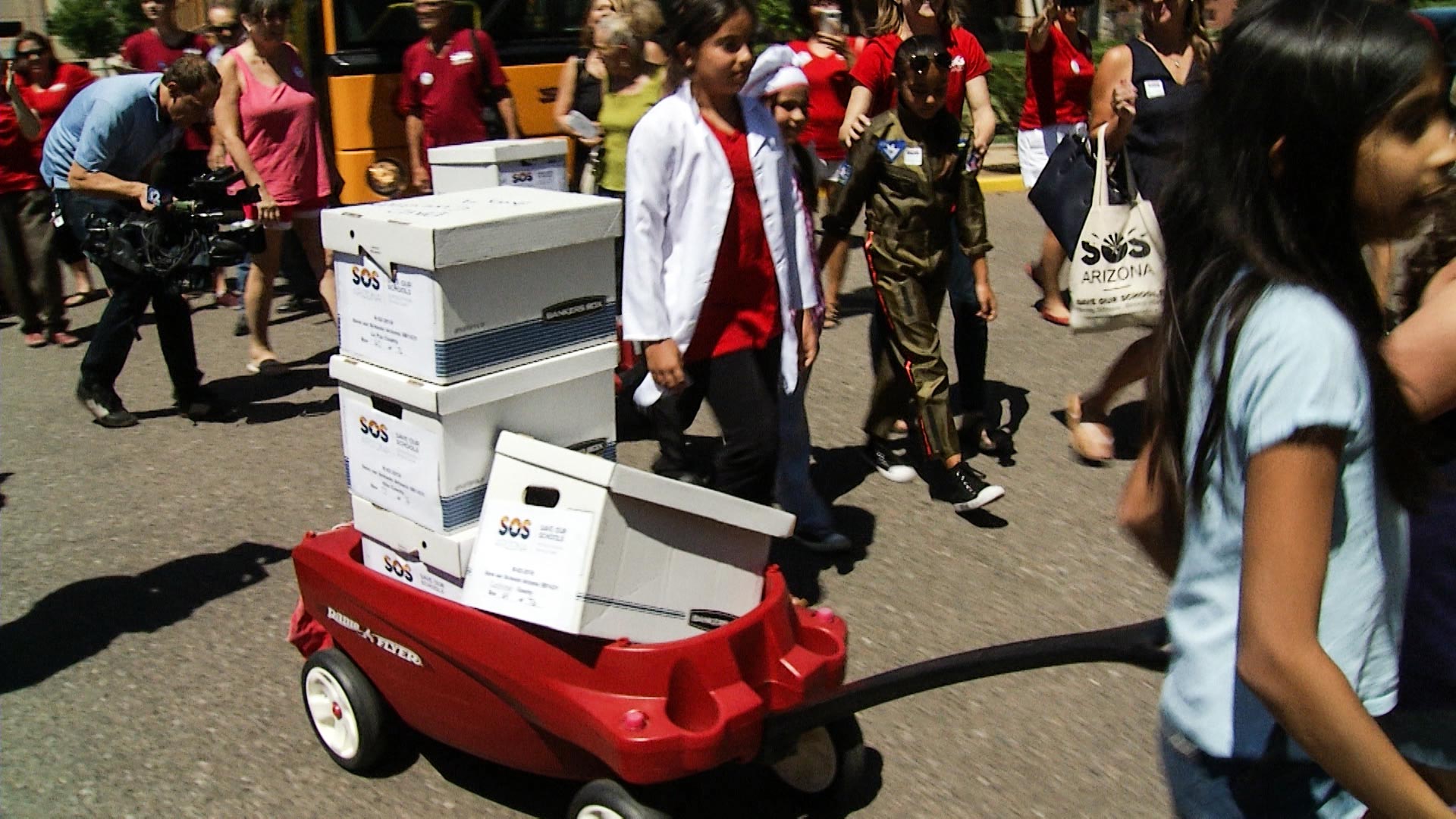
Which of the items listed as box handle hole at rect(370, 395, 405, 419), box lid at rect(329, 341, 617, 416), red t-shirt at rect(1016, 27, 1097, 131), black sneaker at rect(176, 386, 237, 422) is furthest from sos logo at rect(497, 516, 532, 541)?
red t-shirt at rect(1016, 27, 1097, 131)

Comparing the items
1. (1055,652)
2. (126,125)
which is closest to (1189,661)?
(1055,652)

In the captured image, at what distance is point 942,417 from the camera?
4.97m

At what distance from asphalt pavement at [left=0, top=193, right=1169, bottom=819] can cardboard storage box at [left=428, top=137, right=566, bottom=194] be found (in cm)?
124

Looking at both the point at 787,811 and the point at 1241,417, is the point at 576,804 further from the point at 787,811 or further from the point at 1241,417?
the point at 1241,417

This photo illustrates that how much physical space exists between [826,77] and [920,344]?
10.4 ft

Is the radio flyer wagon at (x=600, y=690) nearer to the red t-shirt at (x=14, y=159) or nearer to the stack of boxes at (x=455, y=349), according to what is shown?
the stack of boxes at (x=455, y=349)

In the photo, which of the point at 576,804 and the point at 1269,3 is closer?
the point at 1269,3

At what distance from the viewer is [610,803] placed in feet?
9.17

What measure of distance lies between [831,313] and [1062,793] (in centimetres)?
443

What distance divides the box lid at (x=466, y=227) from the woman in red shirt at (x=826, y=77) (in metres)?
4.38

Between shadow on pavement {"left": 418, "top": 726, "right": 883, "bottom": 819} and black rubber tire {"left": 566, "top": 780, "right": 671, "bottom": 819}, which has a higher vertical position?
black rubber tire {"left": 566, "top": 780, "right": 671, "bottom": 819}

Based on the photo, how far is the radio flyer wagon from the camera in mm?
2721

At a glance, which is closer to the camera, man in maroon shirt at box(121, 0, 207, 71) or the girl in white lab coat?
the girl in white lab coat

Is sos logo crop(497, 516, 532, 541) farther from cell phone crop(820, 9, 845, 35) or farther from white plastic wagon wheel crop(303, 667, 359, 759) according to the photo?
cell phone crop(820, 9, 845, 35)
